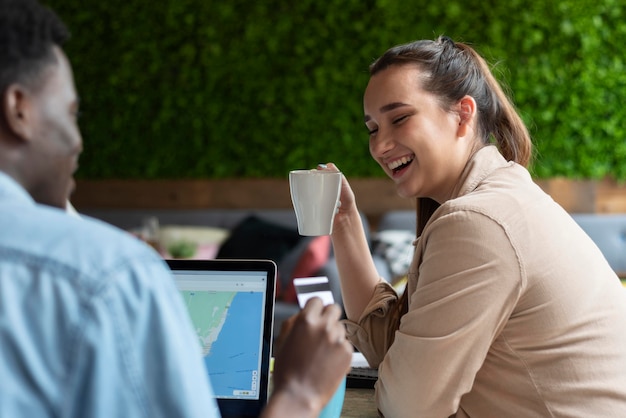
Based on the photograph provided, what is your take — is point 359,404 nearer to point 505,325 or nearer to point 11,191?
point 505,325

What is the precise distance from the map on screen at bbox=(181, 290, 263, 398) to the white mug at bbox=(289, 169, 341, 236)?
215 mm

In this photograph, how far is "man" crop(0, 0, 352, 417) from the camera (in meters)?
0.56

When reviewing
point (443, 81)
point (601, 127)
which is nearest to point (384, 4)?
point (601, 127)

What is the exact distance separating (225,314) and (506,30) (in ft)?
11.0

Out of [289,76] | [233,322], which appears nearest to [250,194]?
[289,76]

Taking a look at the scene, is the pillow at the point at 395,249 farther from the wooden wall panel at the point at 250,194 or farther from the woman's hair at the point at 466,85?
the woman's hair at the point at 466,85

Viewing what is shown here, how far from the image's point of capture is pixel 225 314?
4.10 ft

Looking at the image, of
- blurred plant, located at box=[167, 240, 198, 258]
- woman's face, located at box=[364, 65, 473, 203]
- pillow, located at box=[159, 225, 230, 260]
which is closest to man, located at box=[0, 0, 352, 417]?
woman's face, located at box=[364, 65, 473, 203]

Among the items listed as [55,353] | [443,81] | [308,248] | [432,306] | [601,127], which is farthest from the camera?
[601,127]

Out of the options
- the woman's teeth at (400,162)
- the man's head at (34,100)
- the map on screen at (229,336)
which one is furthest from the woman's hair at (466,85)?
the man's head at (34,100)

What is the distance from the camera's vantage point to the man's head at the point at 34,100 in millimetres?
628

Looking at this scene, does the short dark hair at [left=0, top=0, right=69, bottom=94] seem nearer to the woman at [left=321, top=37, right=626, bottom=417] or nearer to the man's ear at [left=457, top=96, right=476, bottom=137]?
the woman at [left=321, top=37, right=626, bottom=417]

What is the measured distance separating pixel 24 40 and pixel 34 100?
1.9 inches

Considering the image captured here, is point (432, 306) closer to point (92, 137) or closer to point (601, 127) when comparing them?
point (601, 127)
